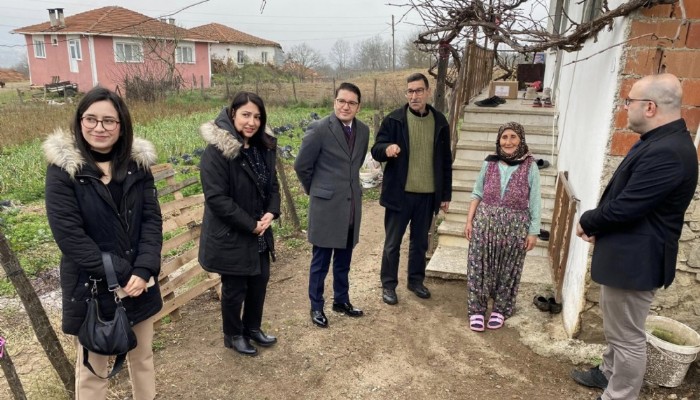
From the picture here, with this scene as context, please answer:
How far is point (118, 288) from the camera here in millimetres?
2182

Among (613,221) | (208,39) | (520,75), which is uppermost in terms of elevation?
(208,39)

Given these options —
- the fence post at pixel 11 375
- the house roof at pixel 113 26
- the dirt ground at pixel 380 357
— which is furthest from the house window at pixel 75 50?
the fence post at pixel 11 375

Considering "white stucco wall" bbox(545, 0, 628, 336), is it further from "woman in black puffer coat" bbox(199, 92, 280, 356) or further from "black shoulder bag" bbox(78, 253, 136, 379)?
"black shoulder bag" bbox(78, 253, 136, 379)

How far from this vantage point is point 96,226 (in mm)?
2141

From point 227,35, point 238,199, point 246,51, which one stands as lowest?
point 238,199

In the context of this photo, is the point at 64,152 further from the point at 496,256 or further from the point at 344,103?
the point at 496,256

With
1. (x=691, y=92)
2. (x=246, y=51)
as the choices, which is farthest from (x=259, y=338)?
(x=246, y=51)

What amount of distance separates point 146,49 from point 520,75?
2148 cm

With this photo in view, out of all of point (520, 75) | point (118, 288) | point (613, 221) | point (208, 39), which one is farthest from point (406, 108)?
point (208, 39)

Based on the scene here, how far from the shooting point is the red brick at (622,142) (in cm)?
277

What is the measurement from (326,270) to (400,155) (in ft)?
3.57

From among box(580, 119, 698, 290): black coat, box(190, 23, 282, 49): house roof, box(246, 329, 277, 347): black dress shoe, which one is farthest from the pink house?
box(580, 119, 698, 290): black coat

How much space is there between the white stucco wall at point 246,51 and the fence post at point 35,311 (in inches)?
1405

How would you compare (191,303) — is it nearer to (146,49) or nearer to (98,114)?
(98,114)
